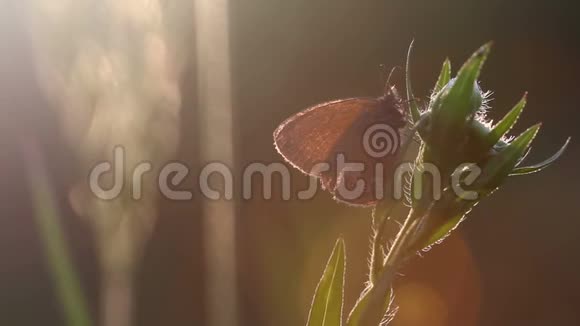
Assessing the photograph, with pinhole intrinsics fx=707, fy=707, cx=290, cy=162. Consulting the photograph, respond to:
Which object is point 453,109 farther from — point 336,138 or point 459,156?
point 336,138

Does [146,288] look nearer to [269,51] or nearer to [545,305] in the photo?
[269,51]

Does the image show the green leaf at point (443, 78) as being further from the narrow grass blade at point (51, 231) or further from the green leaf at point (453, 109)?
the narrow grass blade at point (51, 231)

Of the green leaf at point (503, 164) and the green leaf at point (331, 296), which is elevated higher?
the green leaf at point (503, 164)

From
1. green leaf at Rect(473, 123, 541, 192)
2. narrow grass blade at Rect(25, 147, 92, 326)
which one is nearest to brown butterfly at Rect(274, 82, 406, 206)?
green leaf at Rect(473, 123, 541, 192)

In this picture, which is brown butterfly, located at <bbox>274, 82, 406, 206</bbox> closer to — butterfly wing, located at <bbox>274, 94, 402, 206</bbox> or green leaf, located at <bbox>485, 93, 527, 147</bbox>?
butterfly wing, located at <bbox>274, 94, 402, 206</bbox>

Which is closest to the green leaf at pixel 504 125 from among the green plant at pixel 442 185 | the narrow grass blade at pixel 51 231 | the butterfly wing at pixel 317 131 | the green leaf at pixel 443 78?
the green plant at pixel 442 185

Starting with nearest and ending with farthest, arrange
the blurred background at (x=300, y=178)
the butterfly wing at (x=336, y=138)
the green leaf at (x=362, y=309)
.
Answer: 1. the green leaf at (x=362, y=309)
2. the butterfly wing at (x=336, y=138)
3. the blurred background at (x=300, y=178)

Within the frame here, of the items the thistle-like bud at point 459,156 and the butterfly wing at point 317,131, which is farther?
the butterfly wing at point 317,131
